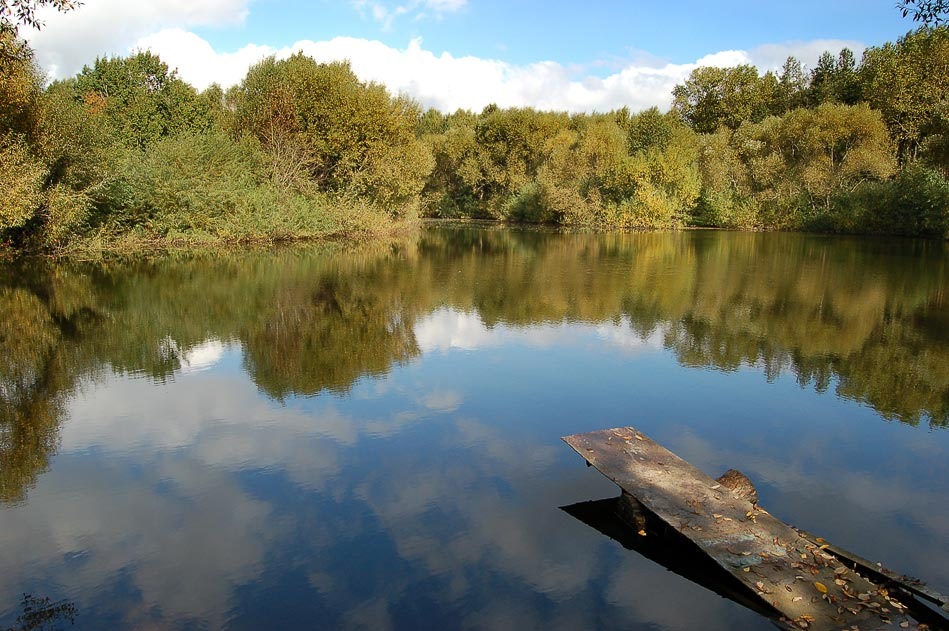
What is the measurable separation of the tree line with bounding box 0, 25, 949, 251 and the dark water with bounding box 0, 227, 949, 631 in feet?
30.2

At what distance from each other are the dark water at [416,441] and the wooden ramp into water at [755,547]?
42 centimetres

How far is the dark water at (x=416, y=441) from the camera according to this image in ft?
18.9

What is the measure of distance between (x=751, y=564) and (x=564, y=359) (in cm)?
740

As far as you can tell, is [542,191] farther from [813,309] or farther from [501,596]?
[501,596]

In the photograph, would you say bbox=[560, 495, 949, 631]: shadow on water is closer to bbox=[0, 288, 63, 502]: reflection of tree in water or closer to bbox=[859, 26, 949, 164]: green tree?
bbox=[0, 288, 63, 502]: reflection of tree in water

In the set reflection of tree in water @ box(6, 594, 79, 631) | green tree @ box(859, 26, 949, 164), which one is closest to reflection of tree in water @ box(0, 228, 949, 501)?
reflection of tree in water @ box(6, 594, 79, 631)

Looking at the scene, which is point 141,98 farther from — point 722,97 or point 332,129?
point 722,97

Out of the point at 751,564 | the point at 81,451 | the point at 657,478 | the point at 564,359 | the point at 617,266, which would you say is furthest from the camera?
the point at 617,266

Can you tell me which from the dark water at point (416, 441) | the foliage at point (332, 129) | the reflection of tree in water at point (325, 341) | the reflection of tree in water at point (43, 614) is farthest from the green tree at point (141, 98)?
the reflection of tree in water at point (43, 614)

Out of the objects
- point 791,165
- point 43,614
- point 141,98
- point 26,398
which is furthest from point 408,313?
point 791,165

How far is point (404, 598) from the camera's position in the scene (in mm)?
5605

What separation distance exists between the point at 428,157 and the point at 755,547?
38.3 metres

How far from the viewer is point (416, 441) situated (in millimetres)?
8828

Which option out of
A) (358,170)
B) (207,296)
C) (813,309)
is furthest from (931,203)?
(207,296)
